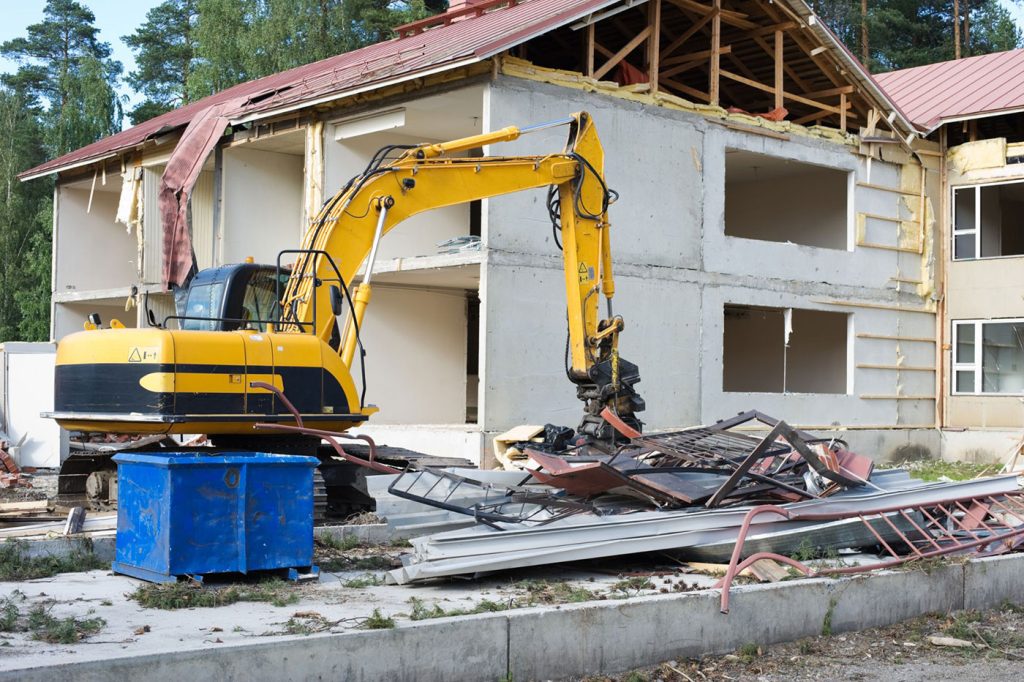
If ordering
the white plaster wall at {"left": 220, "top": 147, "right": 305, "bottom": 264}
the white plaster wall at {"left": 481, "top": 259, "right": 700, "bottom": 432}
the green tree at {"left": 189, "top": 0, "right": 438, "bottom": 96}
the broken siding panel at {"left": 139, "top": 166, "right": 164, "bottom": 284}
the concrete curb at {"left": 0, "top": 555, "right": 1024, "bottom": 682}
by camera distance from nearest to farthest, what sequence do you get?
the concrete curb at {"left": 0, "top": 555, "right": 1024, "bottom": 682}
the white plaster wall at {"left": 481, "top": 259, "right": 700, "bottom": 432}
the white plaster wall at {"left": 220, "top": 147, "right": 305, "bottom": 264}
the broken siding panel at {"left": 139, "top": 166, "right": 164, "bottom": 284}
the green tree at {"left": 189, "top": 0, "right": 438, "bottom": 96}

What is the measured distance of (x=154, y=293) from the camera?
82.7 ft

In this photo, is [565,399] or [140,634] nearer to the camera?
[140,634]

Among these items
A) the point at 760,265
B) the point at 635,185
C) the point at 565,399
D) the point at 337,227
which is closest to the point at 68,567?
the point at 337,227

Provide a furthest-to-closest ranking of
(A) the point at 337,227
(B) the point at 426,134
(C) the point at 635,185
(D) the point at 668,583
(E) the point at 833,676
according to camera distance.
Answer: (B) the point at 426,134, (C) the point at 635,185, (A) the point at 337,227, (D) the point at 668,583, (E) the point at 833,676

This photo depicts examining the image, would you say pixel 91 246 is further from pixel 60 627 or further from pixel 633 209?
pixel 60 627

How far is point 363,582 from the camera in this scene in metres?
8.39

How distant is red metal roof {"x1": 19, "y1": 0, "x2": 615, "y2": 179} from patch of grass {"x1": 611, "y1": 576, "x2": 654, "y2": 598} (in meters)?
9.74

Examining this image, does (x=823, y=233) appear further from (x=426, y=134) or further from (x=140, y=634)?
(x=140, y=634)

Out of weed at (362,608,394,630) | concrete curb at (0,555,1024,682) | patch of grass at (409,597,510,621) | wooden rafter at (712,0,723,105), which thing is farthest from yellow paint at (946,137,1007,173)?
weed at (362,608,394,630)

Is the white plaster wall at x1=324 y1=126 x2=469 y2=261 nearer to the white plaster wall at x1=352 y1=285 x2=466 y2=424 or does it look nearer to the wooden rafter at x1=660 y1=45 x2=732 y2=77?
the white plaster wall at x1=352 y1=285 x2=466 y2=424

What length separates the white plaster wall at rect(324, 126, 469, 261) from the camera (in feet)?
66.2

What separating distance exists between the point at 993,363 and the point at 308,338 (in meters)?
17.3

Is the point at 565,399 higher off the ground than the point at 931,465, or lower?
higher

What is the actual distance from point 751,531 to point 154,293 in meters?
18.8
